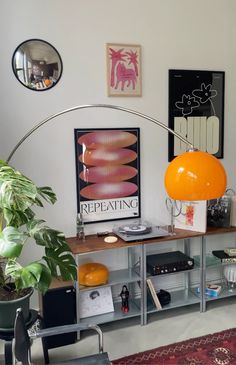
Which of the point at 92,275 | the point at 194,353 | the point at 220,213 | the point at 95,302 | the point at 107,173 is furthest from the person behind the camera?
the point at 220,213

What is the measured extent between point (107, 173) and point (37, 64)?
40.4 inches

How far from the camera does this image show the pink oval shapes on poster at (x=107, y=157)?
2.85 m

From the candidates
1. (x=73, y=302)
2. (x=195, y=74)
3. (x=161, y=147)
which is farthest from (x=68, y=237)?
(x=195, y=74)

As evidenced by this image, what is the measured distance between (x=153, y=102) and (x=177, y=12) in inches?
31.7

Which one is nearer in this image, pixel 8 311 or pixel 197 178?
pixel 197 178

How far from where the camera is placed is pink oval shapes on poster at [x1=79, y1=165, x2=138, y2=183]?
9.40 feet

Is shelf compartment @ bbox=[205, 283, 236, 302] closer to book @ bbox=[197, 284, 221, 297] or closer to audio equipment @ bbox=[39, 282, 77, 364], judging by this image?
book @ bbox=[197, 284, 221, 297]

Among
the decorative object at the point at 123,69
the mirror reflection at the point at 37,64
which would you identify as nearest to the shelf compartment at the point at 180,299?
the decorative object at the point at 123,69

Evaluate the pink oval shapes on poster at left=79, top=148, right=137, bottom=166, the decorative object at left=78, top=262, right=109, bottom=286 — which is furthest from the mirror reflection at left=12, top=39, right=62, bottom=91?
the decorative object at left=78, top=262, right=109, bottom=286

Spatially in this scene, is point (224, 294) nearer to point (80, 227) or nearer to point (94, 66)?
point (80, 227)

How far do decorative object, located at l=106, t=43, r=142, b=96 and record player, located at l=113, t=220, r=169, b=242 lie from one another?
3.66ft

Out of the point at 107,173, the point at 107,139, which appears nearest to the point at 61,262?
the point at 107,173

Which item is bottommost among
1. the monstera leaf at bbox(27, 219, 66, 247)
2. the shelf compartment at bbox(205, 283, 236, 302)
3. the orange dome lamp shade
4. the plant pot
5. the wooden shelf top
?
the shelf compartment at bbox(205, 283, 236, 302)

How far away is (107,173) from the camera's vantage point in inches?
115
